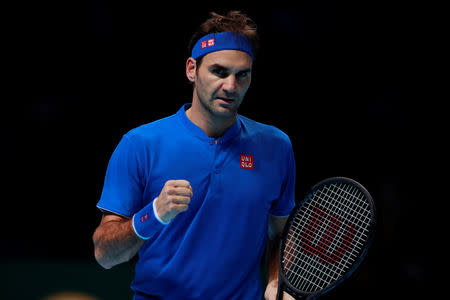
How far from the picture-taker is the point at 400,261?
13.9 feet

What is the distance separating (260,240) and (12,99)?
3268 mm

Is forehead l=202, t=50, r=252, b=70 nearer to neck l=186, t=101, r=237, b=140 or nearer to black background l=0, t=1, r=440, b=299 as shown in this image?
neck l=186, t=101, r=237, b=140

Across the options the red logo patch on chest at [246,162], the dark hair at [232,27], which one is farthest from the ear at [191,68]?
the red logo patch on chest at [246,162]

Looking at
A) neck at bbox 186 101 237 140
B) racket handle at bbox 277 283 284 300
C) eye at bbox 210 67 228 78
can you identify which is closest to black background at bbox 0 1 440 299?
racket handle at bbox 277 283 284 300

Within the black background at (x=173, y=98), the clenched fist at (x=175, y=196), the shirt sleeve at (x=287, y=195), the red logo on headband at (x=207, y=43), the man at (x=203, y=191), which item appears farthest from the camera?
the black background at (x=173, y=98)

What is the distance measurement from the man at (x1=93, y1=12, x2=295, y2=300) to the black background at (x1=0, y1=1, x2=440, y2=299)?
7.82ft

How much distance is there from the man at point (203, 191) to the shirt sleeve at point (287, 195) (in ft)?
0.35

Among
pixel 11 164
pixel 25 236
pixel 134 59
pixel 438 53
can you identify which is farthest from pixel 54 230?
pixel 438 53

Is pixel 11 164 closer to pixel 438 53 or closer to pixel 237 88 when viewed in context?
pixel 237 88

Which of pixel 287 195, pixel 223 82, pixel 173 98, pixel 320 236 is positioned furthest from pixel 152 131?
pixel 173 98

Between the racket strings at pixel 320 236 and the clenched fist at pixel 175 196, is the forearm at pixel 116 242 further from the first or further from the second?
the racket strings at pixel 320 236

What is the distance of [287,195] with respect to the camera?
7.95 feet

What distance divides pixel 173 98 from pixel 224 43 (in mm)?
2728

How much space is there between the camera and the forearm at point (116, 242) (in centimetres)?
204
